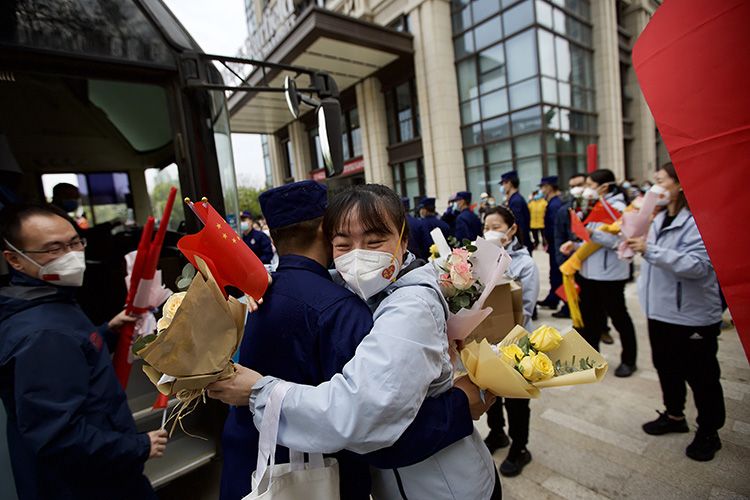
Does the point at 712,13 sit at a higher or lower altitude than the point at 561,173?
lower

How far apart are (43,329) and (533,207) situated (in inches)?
417

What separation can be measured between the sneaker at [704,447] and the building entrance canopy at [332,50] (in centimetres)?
1143

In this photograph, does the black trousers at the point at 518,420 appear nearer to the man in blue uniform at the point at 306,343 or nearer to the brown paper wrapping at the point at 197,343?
the man in blue uniform at the point at 306,343

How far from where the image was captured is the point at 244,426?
4.15 feet

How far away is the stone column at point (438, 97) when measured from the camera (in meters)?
14.9

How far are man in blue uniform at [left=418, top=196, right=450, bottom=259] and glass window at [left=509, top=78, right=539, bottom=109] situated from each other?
9901mm

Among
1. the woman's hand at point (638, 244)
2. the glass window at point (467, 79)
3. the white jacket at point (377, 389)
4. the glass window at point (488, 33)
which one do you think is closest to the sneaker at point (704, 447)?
the woman's hand at point (638, 244)

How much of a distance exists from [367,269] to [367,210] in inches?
7.6

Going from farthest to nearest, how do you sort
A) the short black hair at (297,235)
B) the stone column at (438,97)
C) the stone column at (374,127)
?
the stone column at (374,127), the stone column at (438,97), the short black hair at (297,235)

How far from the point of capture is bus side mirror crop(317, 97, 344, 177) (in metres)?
2.54

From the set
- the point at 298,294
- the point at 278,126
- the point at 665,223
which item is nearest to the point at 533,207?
the point at 665,223

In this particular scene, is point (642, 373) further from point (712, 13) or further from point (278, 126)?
point (278, 126)

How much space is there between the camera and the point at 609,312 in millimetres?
3803

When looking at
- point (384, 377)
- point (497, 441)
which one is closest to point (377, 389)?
point (384, 377)
